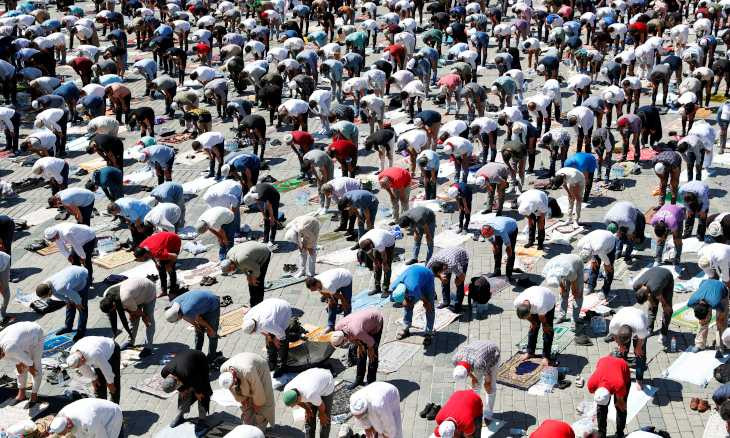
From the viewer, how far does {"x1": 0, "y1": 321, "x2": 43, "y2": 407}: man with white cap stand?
1634 centimetres

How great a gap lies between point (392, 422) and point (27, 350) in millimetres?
6433

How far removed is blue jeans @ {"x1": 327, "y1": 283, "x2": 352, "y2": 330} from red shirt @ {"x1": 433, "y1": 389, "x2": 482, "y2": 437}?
198 inches

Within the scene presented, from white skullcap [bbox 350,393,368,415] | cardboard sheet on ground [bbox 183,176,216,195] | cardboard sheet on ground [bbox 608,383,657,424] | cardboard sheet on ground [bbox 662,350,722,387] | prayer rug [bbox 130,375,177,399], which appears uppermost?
white skullcap [bbox 350,393,368,415]

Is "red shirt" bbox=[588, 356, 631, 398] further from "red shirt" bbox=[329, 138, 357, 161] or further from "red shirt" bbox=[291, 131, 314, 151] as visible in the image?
"red shirt" bbox=[291, 131, 314, 151]

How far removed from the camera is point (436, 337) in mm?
18469

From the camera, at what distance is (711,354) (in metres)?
17.0

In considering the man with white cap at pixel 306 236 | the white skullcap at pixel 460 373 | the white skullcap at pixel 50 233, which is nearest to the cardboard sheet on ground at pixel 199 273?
the man with white cap at pixel 306 236

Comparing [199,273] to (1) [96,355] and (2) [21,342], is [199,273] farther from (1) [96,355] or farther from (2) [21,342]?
(1) [96,355]

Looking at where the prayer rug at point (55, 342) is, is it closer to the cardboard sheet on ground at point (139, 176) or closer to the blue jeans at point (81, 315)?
the blue jeans at point (81, 315)

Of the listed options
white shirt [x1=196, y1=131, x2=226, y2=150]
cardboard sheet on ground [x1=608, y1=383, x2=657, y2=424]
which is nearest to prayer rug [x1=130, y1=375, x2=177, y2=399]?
cardboard sheet on ground [x1=608, y1=383, x2=657, y2=424]

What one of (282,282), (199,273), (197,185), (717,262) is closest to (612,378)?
(717,262)

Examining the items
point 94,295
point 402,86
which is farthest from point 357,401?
point 402,86

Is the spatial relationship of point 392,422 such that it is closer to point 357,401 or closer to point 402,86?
point 357,401

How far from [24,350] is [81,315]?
8.60ft
